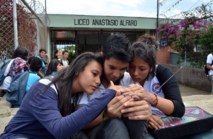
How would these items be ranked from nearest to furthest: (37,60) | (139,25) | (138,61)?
(138,61) → (37,60) → (139,25)

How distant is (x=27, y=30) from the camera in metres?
6.36

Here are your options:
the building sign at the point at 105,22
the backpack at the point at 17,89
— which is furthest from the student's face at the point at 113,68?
the building sign at the point at 105,22

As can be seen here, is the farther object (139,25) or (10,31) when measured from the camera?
(139,25)

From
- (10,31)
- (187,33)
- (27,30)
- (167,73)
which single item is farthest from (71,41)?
(167,73)

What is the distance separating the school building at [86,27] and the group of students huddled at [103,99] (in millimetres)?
12153

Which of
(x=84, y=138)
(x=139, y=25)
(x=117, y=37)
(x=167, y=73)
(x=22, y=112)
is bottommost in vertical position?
(x=84, y=138)

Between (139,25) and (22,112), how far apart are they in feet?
50.1

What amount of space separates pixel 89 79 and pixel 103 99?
0.31 metres

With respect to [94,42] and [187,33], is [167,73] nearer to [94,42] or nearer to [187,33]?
[187,33]

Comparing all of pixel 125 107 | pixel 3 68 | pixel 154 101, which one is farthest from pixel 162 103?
pixel 3 68

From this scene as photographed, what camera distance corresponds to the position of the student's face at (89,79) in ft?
6.61

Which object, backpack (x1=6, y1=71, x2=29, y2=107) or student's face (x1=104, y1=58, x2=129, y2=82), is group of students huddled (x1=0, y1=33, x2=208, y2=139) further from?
backpack (x1=6, y1=71, x2=29, y2=107)

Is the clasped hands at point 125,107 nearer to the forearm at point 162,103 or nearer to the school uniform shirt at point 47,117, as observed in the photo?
the school uniform shirt at point 47,117

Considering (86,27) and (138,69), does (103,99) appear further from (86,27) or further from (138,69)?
(86,27)
